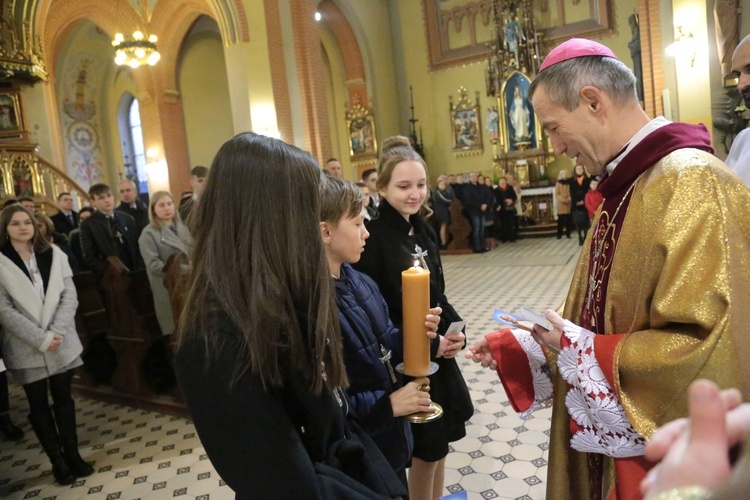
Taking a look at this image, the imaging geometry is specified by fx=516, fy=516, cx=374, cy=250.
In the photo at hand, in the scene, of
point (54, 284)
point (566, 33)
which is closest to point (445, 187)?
point (566, 33)

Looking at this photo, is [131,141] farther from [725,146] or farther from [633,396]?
[633,396]

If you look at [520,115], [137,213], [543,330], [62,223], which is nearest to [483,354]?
[543,330]

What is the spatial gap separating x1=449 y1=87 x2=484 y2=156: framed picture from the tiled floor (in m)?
11.0

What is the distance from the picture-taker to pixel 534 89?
1450mm

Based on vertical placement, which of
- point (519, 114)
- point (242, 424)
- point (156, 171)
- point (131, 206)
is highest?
point (519, 114)

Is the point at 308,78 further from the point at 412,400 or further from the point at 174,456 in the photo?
the point at 412,400

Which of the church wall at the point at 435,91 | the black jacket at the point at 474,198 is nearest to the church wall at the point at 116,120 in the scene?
the church wall at the point at 435,91

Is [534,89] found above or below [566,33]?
below

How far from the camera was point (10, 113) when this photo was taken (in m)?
9.90

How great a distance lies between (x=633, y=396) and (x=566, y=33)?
1496cm

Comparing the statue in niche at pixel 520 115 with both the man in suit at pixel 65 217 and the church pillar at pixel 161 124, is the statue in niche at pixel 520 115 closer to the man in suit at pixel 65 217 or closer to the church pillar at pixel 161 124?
the church pillar at pixel 161 124

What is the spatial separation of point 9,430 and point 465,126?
13590 millimetres

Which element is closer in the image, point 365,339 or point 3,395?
point 365,339

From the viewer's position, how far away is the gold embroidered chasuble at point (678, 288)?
1065 mm
